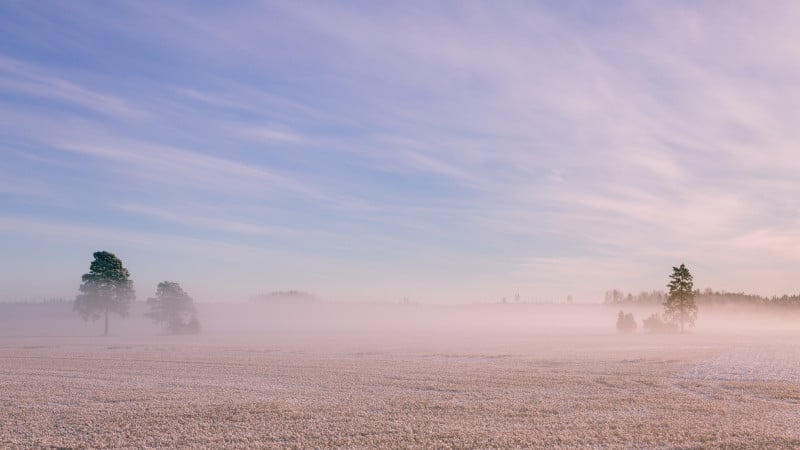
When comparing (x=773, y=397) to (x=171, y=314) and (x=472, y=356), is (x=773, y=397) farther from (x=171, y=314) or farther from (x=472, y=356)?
(x=171, y=314)

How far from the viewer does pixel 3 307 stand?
178 m

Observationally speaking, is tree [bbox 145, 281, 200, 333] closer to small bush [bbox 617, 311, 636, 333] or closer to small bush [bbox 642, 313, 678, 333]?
small bush [bbox 617, 311, 636, 333]

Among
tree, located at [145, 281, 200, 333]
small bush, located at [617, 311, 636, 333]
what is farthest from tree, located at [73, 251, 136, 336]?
small bush, located at [617, 311, 636, 333]

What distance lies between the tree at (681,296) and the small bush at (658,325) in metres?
1.69

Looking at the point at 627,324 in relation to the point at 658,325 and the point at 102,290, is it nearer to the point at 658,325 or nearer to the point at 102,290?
the point at 658,325

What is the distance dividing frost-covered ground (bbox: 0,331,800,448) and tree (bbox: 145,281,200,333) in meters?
55.6

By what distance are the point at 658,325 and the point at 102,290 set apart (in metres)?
96.7

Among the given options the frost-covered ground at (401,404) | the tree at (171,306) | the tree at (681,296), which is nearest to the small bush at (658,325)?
the tree at (681,296)

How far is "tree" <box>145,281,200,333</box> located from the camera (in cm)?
10306

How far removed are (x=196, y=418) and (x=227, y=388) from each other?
8.75 metres

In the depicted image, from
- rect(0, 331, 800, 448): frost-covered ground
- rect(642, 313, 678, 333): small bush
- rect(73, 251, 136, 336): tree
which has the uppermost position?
rect(73, 251, 136, 336): tree

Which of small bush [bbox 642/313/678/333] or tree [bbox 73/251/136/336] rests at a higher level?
tree [bbox 73/251/136/336]

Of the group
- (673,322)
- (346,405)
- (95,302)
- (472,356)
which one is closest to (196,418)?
(346,405)

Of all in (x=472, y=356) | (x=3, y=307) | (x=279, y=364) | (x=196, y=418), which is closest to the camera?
(x=196, y=418)
